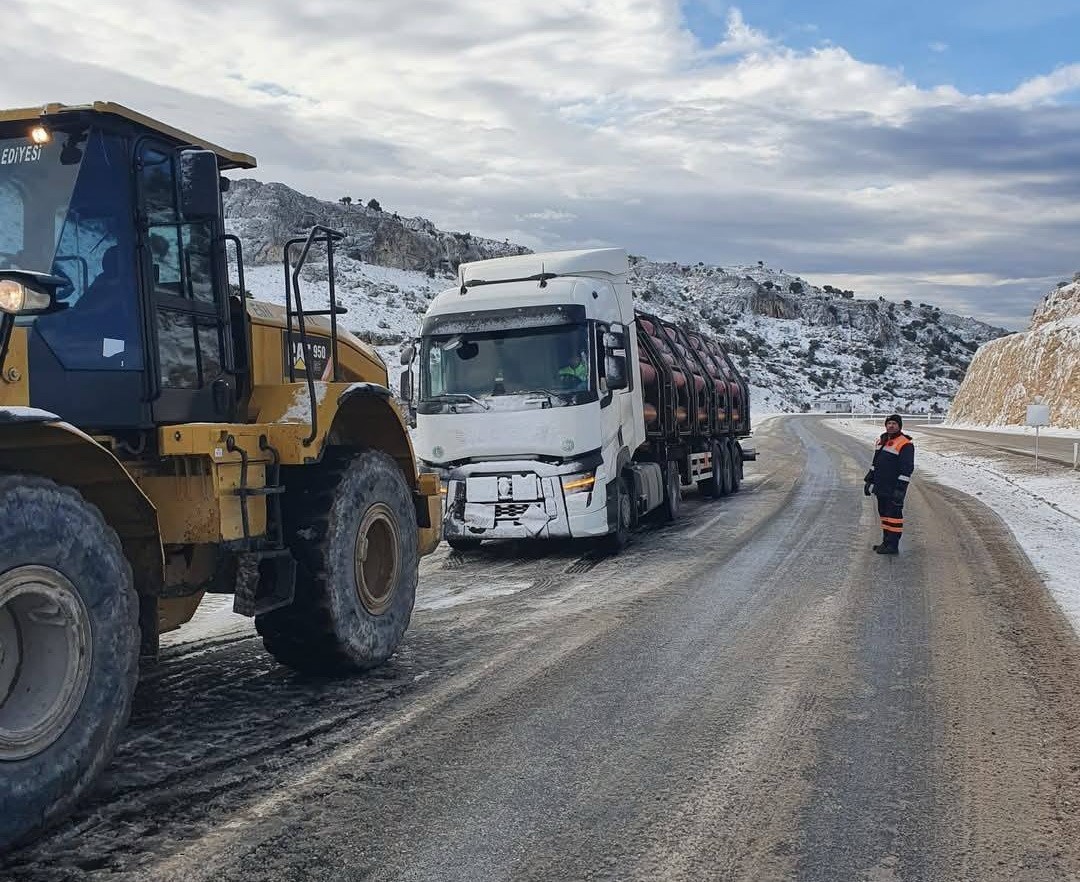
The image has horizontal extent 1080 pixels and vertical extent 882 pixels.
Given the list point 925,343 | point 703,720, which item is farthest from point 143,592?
point 925,343

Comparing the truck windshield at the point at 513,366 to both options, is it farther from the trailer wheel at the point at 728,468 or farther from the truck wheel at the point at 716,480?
the trailer wheel at the point at 728,468

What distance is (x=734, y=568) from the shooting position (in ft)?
32.9

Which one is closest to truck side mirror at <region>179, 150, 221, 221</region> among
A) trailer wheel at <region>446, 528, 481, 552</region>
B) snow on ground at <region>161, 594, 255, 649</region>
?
snow on ground at <region>161, 594, 255, 649</region>

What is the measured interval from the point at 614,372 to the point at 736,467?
9.50 m

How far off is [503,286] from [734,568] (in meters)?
4.41

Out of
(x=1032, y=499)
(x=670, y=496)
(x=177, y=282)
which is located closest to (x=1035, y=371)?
(x=1032, y=499)

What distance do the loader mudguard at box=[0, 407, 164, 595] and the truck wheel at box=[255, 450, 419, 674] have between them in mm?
1247

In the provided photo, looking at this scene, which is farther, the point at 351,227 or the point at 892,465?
the point at 351,227

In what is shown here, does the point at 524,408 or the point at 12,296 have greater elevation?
the point at 12,296

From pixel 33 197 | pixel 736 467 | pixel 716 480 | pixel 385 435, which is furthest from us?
pixel 736 467

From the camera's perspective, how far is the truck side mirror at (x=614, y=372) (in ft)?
36.4

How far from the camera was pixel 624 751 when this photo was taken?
15.4 feet

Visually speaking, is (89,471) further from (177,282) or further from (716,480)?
(716,480)

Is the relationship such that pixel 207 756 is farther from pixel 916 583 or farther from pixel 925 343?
pixel 925 343
